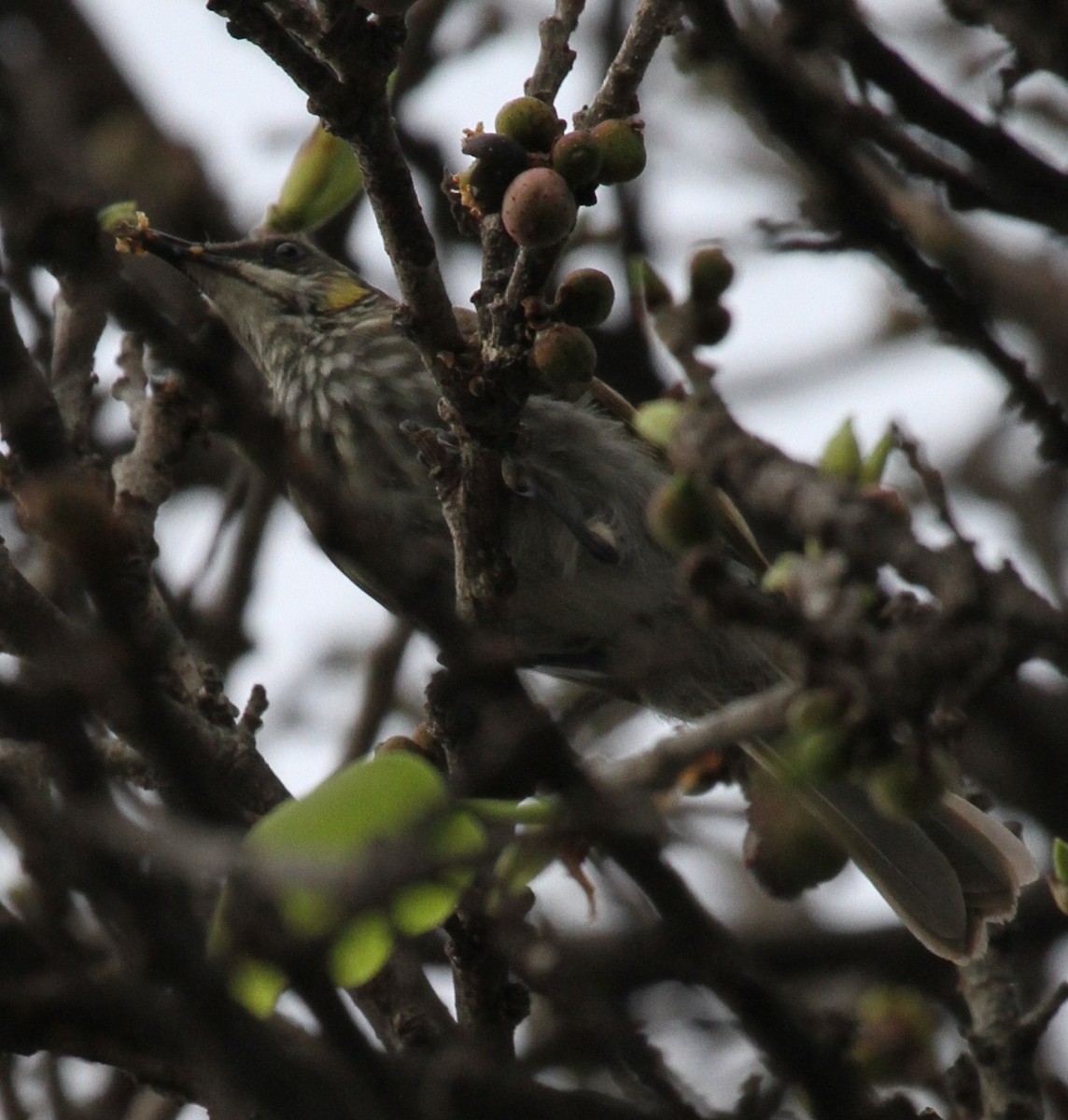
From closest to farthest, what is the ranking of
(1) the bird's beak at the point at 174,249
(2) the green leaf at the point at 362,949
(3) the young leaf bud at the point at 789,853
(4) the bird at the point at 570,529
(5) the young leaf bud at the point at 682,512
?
1. (5) the young leaf bud at the point at 682,512
2. (2) the green leaf at the point at 362,949
3. (3) the young leaf bud at the point at 789,853
4. (4) the bird at the point at 570,529
5. (1) the bird's beak at the point at 174,249

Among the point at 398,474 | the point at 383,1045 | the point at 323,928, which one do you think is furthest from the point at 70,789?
the point at 398,474

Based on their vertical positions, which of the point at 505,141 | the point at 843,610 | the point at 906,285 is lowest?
the point at 843,610

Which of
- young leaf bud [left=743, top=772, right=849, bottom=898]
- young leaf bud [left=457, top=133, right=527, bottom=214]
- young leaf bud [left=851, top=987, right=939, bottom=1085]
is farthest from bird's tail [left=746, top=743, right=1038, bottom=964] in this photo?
young leaf bud [left=457, top=133, right=527, bottom=214]

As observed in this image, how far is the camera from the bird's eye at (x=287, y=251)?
4965mm

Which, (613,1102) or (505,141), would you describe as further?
(505,141)

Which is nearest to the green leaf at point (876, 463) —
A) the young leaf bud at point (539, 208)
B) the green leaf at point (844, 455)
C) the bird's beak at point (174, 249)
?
the green leaf at point (844, 455)

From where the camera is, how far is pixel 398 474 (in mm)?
4242

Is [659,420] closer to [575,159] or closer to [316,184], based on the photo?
[575,159]

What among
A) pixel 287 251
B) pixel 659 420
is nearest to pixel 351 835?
pixel 659 420

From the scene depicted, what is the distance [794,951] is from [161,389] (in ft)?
8.22

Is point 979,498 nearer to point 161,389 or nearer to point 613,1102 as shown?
point 161,389

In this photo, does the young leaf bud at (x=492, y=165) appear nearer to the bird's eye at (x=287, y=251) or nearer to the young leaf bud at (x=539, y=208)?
the young leaf bud at (x=539, y=208)

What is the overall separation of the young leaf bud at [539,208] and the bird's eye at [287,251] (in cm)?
275

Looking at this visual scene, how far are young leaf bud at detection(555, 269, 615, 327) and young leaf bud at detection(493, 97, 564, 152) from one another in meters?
0.19
